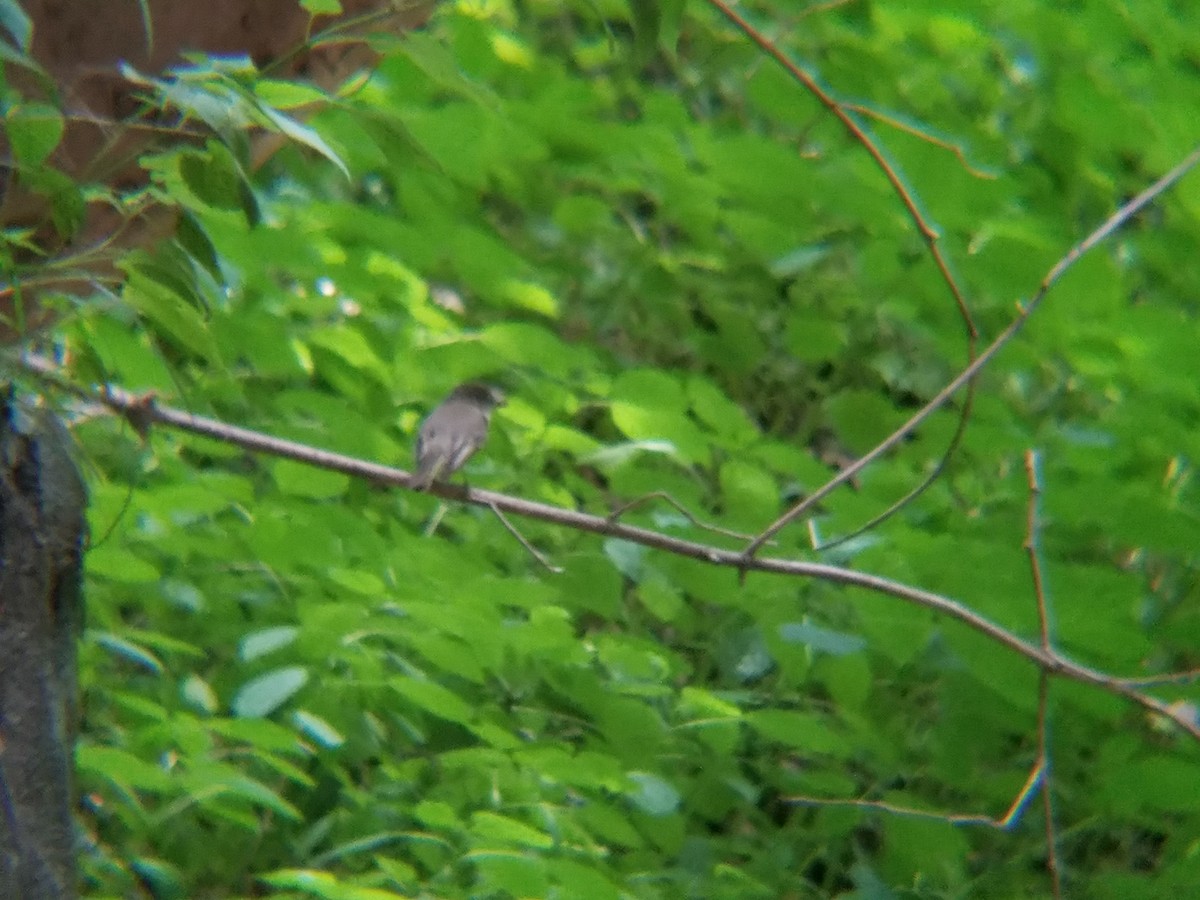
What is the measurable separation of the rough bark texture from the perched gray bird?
1.01 m

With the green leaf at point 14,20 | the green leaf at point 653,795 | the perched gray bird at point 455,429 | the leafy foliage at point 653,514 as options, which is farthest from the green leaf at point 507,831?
the green leaf at point 14,20

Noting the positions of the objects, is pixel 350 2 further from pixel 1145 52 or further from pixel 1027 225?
pixel 1145 52

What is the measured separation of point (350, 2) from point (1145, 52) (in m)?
1.56

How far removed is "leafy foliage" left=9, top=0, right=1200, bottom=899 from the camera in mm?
2623

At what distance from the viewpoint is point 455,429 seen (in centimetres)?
285

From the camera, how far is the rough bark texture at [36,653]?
4.98 ft

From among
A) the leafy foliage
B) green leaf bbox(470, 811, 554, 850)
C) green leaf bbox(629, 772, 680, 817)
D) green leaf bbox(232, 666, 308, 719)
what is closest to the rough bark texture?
the leafy foliage

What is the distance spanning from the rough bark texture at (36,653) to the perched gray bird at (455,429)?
1.01 m

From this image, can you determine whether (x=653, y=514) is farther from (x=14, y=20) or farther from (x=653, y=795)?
(x=14, y=20)

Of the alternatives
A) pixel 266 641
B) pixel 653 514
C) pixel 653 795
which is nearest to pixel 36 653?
pixel 266 641

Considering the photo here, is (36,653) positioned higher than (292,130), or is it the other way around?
(292,130)

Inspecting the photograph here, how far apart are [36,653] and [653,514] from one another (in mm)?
1627

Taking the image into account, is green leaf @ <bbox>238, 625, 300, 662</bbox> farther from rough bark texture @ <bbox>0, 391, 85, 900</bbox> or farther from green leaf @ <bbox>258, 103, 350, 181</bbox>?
green leaf @ <bbox>258, 103, 350, 181</bbox>

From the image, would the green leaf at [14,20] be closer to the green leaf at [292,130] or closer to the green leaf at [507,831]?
the green leaf at [292,130]
